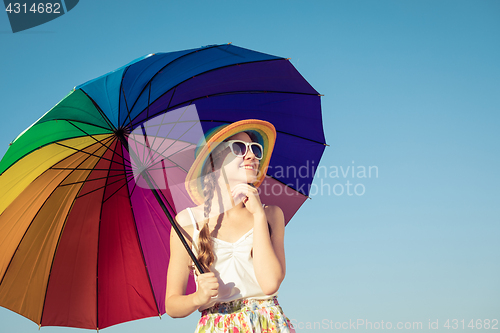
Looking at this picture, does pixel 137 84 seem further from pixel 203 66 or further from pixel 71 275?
pixel 71 275

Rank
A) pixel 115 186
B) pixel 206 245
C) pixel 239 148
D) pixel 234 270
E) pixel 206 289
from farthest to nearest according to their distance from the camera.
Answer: pixel 115 186 < pixel 239 148 < pixel 206 245 < pixel 234 270 < pixel 206 289

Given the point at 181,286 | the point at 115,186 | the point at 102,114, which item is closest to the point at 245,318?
the point at 181,286

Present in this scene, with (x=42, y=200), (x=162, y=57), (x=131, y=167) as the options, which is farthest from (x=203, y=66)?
(x=42, y=200)

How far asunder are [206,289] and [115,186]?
1831 mm

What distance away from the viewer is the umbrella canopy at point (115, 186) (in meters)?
3.49

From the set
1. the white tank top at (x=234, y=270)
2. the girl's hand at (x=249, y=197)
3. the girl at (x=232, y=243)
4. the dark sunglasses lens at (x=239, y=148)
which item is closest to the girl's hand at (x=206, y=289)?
the girl at (x=232, y=243)

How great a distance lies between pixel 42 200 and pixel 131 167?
89 cm

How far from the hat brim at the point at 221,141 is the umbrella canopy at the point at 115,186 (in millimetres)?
379

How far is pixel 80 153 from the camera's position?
12.2 ft

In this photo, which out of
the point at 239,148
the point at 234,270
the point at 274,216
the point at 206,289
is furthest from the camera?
the point at 239,148

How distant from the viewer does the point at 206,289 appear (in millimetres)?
2562

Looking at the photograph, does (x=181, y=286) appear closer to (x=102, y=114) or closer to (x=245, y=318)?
(x=245, y=318)

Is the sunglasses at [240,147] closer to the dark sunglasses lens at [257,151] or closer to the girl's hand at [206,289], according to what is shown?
the dark sunglasses lens at [257,151]

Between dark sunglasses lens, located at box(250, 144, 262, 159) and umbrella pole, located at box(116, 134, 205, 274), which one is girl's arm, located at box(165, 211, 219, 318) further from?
dark sunglasses lens, located at box(250, 144, 262, 159)
